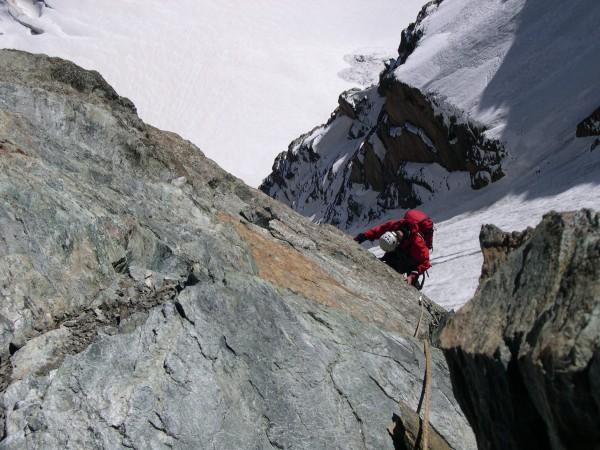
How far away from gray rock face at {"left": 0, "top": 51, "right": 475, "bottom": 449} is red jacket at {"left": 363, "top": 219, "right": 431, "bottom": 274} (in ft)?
8.48

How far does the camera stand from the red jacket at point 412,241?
418 inches

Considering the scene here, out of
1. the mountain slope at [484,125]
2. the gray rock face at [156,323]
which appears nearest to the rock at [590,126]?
the mountain slope at [484,125]

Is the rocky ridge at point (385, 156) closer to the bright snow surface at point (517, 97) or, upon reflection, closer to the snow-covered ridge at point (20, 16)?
the bright snow surface at point (517, 97)

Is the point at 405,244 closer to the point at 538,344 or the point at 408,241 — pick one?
the point at 408,241

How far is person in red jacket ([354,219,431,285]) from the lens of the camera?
10.6 m

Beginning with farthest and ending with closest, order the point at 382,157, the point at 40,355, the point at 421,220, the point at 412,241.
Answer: the point at 382,157
the point at 412,241
the point at 421,220
the point at 40,355

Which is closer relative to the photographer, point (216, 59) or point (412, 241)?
point (412, 241)

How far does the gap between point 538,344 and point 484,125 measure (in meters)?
22.0

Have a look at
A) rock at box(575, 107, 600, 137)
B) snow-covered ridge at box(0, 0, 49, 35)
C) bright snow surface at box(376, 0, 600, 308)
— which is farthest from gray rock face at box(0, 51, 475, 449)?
snow-covered ridge at box(0, 0, 49, 35)

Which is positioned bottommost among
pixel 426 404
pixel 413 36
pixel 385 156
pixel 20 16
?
pixel 426 404

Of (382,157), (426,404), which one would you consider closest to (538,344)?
(426,404)

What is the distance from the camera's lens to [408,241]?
35.7 ft

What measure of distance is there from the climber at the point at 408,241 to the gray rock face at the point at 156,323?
259cm

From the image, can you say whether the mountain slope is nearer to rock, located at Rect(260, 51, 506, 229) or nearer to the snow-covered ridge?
rock, located at Rect(260, 51, 506, 229)
